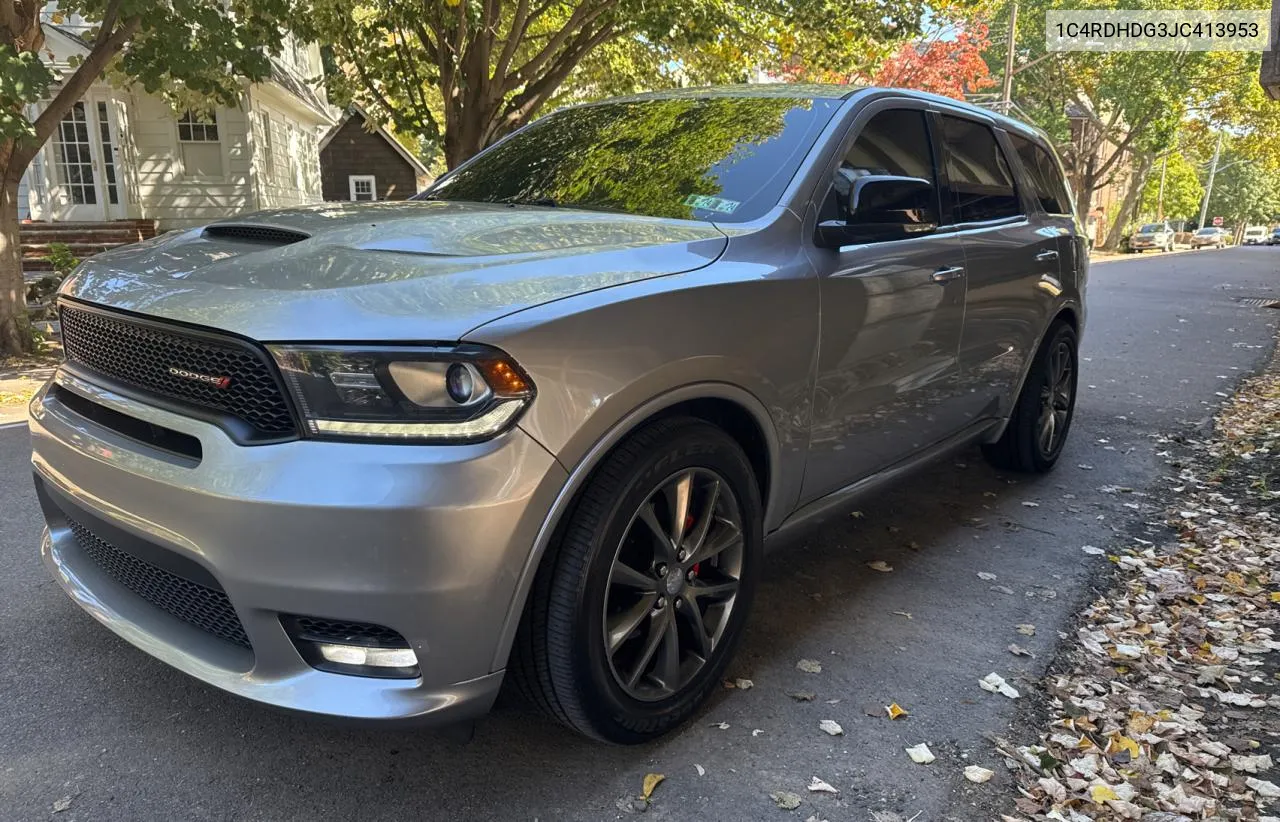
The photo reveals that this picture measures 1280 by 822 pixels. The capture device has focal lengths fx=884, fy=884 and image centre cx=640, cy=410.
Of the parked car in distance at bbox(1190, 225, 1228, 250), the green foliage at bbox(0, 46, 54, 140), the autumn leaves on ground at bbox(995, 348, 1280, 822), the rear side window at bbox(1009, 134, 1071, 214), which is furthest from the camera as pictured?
the parked car in distance at bbox(1190, 225, 1228, 250)

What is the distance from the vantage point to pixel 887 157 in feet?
10.7

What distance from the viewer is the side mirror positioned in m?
2.78

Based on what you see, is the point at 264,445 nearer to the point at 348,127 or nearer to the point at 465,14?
the point at 465,14

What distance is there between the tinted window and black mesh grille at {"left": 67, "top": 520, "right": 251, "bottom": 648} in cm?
204

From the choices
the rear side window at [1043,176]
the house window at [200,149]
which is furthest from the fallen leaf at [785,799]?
the house window at [200,149]

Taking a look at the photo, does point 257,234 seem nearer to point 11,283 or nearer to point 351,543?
point 351,543

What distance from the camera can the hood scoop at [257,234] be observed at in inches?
95.8

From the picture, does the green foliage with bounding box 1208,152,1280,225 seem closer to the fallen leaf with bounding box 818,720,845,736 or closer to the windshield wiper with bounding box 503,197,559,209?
the windshield wiper with bounding box 503,197,559,209

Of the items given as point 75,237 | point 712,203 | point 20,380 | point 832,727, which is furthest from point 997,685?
point 75,237

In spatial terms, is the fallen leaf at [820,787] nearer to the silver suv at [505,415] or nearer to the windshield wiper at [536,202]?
the silver suv at [505,415]

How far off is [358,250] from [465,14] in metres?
8.67

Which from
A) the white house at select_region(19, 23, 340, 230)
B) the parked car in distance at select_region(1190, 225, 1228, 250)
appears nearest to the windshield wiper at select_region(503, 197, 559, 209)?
the white house at select_region(19, 23, 340, 230)

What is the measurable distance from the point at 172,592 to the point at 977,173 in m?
3.53

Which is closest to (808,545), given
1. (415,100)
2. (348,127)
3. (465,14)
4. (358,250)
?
(358,250)
